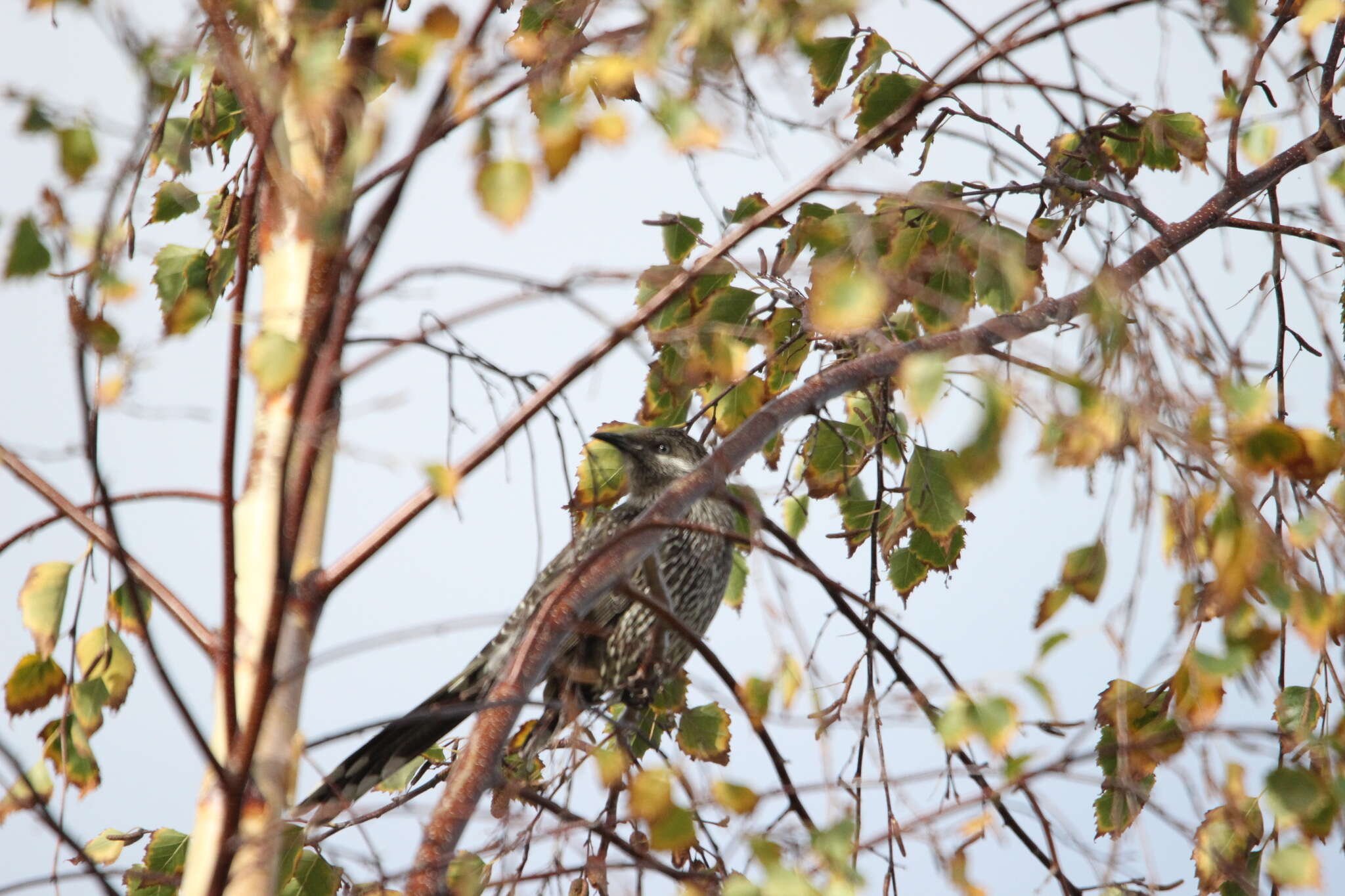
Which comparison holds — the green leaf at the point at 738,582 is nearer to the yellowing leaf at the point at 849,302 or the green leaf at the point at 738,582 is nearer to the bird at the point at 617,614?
the bird at the point at 617,614

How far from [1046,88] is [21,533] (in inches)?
63.8

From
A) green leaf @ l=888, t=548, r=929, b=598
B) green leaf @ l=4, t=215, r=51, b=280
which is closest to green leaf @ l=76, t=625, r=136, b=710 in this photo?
green leaf @ l=4, t=215, r=51, b=280

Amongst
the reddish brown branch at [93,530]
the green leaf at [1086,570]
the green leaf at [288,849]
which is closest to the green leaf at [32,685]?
the reddish brown branch at [93,530]

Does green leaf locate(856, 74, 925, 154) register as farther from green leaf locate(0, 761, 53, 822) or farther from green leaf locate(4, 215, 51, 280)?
green leaf locate(0, 761, 53, 822)

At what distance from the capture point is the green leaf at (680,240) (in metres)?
2.56

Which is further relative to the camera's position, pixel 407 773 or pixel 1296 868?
pixel 407 773

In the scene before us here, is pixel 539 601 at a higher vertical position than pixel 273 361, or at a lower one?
higher

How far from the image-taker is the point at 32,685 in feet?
5.32

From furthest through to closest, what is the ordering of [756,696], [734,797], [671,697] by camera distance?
[671,697], [756,696], [734,797]

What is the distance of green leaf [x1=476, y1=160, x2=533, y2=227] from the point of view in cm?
109

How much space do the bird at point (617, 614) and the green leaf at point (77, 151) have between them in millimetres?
1629

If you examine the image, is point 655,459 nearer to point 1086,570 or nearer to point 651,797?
point 1086,570

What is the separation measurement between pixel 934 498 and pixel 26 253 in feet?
5.47

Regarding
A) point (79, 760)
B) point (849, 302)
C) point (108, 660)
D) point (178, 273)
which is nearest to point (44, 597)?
point (108, 660)
